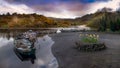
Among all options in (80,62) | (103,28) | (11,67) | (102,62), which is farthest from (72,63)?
(103,28)

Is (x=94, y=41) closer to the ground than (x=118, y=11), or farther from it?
closer to the ground

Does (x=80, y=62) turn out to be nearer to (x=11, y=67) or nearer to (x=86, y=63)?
(x=86, y=63)

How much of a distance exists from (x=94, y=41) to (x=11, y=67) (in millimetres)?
16942

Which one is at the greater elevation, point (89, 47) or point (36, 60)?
point (89, 47)

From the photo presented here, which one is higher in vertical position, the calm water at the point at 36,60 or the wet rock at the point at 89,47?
the wet rock at the point at 89,47

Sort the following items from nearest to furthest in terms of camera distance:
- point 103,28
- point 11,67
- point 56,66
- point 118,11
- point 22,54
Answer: point 56,66
point 11,67
point 22,54
point 103,28
point 118,11

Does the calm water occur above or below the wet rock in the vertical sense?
below

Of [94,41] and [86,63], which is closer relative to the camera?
[86,63]

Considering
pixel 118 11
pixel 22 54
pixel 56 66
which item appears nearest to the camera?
pixel 56 66

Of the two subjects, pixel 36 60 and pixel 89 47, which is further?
pixel 89 47

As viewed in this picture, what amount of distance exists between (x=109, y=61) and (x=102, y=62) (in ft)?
3.73

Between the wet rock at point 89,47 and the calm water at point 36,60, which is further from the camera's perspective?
the wet rock at point 89,47

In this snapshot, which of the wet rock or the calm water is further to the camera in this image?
the wet rock

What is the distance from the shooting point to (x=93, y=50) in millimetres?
41906
